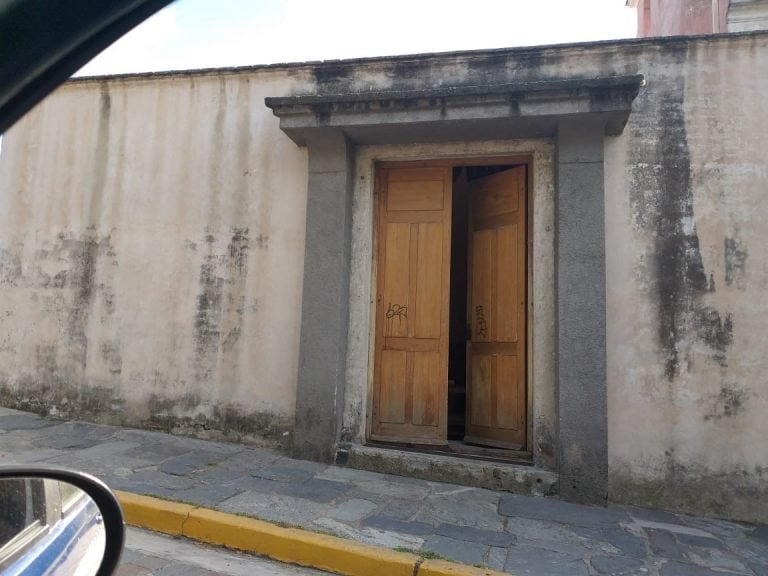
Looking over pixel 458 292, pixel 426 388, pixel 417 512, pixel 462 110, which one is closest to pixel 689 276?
pixel 462 110

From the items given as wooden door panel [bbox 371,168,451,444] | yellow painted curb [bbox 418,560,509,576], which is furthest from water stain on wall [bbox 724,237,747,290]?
yellow painted curb [bbox 418,560,509,576]

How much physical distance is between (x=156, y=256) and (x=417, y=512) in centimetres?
419

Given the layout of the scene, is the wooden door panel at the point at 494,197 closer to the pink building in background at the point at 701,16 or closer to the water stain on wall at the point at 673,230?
the water stain on wall at the point at 673,230

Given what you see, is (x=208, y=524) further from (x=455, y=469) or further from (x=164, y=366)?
(x=164, y=366)

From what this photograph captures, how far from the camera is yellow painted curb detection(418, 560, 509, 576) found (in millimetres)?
3260

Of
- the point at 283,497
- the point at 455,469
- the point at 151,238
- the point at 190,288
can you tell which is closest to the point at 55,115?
the point at 151,238

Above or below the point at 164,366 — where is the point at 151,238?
above

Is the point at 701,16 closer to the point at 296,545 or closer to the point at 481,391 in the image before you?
the point at 481,391

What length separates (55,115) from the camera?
6.83 metres

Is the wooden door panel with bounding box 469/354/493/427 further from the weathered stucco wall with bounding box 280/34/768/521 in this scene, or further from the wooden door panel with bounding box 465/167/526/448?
the weathered stucco wall with bounding box 280/34/768/521

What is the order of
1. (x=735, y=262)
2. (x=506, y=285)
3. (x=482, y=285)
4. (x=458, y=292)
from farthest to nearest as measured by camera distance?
1. (x=458, y=292)
2. (x=482, y=285)
3. (x=506, y=285)
4. (x=735, y=262)

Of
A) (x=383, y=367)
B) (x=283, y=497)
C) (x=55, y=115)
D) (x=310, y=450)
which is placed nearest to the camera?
(x=283, y=497)

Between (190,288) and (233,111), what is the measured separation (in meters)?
2.13

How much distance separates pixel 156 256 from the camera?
6.22m
